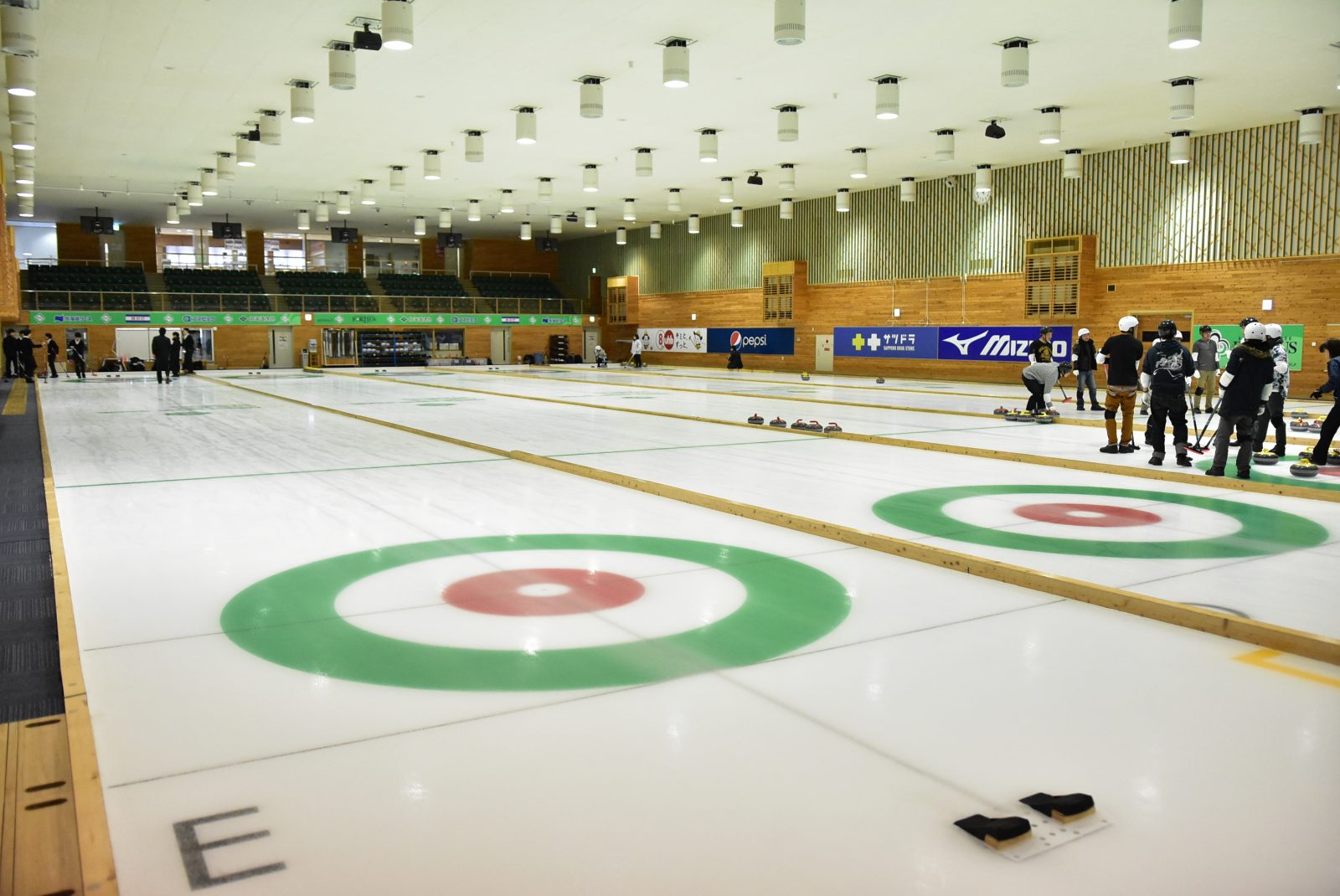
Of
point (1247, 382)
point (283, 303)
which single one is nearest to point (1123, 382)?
point (1247, 382)

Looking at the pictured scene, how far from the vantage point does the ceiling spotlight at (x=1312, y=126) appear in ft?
56.8

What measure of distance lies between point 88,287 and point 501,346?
1493cm

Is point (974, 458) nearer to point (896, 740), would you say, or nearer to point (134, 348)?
point (896, 740)

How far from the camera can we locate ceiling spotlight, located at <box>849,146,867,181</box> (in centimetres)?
2197

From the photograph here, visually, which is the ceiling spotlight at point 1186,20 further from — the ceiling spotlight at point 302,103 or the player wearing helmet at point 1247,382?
the ceiling spotlight at point 302,103

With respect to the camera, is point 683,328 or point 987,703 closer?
point 987,703

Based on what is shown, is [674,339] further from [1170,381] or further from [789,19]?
[1170,381]

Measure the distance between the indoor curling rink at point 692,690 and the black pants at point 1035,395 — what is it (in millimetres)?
6099

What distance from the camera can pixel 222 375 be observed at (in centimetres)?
2936

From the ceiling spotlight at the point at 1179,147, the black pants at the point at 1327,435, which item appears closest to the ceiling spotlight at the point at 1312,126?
the ceiling spotlight at the point at 1179,147

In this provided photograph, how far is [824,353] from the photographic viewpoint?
100 feet

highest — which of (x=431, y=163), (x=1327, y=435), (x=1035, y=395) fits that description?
(x=431, y=163)

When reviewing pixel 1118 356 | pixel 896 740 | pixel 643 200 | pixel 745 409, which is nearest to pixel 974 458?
pixel 1118 356

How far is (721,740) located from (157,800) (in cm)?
161
